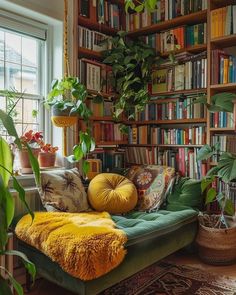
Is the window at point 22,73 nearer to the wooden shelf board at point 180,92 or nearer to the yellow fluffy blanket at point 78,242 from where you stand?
the yellow fluffy blanket at point 78,242

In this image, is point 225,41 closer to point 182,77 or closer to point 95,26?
point 182,77

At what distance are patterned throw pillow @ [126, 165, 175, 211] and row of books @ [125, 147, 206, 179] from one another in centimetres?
23

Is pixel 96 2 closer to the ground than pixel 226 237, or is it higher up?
higher up

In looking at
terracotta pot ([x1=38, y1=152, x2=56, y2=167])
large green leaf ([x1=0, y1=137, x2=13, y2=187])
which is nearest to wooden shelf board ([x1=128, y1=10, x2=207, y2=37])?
terracotta pot ([x1=38, y1=152, x2=56, y2=167])

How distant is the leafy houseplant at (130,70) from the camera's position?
10.1 feet

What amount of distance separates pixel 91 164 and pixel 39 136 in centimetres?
58

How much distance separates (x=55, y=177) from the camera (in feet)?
7.86

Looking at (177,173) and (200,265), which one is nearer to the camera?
(200,265)

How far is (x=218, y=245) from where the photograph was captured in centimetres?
246

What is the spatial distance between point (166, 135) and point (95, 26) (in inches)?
49.8

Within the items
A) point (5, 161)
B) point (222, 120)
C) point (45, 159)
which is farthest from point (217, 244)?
point (5, 161)

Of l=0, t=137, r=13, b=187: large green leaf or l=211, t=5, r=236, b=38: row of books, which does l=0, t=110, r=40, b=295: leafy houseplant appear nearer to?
l=0, t=137, r=13, b=187: large green leaf

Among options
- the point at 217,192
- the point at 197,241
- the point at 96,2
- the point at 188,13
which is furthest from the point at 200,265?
the point at 96,2

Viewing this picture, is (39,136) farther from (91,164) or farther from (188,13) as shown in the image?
(188,13)
